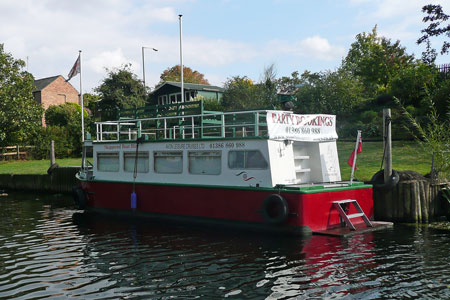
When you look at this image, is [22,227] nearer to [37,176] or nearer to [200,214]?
[200,214]

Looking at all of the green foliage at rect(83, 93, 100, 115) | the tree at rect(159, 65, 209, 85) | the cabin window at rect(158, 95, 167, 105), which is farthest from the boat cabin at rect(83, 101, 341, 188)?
the tree at rect(159, 65, 209, 85)

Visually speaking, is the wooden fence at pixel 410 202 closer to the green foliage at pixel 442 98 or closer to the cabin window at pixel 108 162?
the cabin window at pixel 108 162

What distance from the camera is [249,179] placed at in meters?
13.2

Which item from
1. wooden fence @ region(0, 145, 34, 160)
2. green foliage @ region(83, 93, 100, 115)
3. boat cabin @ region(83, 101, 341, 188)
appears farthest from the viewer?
green foliage @ region(83, 93, 100, 115)

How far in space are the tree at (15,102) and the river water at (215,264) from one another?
24.5 m

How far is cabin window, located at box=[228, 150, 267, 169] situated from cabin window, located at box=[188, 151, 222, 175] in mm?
440

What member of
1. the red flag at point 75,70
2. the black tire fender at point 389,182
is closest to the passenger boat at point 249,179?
the black tire fender at point 389,182

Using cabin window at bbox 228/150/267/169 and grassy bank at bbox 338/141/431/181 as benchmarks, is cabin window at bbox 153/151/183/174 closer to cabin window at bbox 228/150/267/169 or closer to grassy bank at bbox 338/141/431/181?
cabin window at bbox 228/150/267/169

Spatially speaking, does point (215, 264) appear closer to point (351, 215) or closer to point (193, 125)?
point (351, 215)

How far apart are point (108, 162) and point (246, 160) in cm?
624

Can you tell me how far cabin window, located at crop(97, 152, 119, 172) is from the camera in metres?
16.9

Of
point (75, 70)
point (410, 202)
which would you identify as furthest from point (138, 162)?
point (75, 70)

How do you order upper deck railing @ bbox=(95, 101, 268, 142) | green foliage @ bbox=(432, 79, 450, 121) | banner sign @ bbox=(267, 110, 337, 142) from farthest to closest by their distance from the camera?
green foliage @ bbox=(432, 79, 450, 121), upper deck railing @ bbox=(95, 101, 268, 142), banner sign @ bbox=(267, 110, 337, 142)

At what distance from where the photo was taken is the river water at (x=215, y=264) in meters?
8.23
